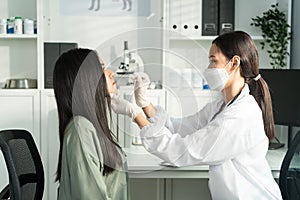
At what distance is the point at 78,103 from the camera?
166 centimetres

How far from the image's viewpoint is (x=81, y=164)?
1583 mm

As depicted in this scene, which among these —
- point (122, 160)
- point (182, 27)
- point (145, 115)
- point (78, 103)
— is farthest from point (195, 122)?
point (182, 27)

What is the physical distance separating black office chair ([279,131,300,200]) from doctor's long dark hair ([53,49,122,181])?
847 mm

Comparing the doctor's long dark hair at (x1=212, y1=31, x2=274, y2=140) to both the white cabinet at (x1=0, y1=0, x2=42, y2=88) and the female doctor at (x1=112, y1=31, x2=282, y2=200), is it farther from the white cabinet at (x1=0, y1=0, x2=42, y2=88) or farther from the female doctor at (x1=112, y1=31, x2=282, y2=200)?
the white cabinet at (x1=0, y1=0, x2=42, y2=88)

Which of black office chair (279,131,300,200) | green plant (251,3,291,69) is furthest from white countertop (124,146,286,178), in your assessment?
green plant (251,3,291,69)

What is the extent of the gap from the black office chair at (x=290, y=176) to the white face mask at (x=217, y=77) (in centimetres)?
44

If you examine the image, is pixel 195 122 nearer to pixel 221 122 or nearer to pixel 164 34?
pixel 221 122

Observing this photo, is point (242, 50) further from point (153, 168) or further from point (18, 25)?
point (18, 25)

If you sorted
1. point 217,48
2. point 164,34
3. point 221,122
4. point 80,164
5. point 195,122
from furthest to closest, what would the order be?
point 164,34 → point 195,122 → point 217,48 → point 221,122 → point 80,164

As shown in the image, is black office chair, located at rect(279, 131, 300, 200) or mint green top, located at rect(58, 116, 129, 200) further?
black office chair, located at rect(279, 131, 300, 200)

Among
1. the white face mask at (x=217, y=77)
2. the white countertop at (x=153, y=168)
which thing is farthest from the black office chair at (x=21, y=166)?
the white face mask at (x=217, y=77)

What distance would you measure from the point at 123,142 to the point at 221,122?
0.59 m

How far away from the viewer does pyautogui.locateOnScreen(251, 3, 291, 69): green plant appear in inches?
122

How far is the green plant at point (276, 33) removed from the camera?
3.09 meters
